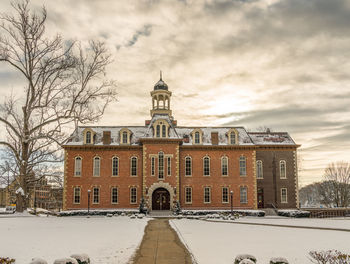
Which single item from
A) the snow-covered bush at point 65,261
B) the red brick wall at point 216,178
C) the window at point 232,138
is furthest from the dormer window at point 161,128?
the snow-covered bush at point 65,261

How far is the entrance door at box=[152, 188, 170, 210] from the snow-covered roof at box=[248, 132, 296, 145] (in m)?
14.1

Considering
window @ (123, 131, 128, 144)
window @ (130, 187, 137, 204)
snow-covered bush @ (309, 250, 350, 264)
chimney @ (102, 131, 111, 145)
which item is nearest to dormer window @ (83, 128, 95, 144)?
chimney @ (102, 131, 111, 145)

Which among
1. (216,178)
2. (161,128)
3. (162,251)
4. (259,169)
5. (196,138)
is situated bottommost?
(162,251)

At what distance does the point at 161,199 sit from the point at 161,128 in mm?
8686

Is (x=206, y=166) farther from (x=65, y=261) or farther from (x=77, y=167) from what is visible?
Answer: (x=65, y=261)

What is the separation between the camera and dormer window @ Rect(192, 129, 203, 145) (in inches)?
1724

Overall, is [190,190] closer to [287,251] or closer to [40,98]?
[40,98]

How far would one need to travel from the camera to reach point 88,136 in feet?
142

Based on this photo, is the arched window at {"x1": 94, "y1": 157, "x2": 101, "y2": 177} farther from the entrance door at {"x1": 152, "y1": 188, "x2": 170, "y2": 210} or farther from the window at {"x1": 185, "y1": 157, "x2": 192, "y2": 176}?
the window at {"x1": 185, "y1": 157, "x2": 192, "y2": 176}

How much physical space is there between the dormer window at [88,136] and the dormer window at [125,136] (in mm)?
3532

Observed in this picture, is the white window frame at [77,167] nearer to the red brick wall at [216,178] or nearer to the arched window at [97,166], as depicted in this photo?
the arched window at [97,166]

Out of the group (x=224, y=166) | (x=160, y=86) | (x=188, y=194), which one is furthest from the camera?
(x=160, y=86)

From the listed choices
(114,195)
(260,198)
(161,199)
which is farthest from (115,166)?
(260,198)

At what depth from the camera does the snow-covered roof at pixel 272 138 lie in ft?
152
